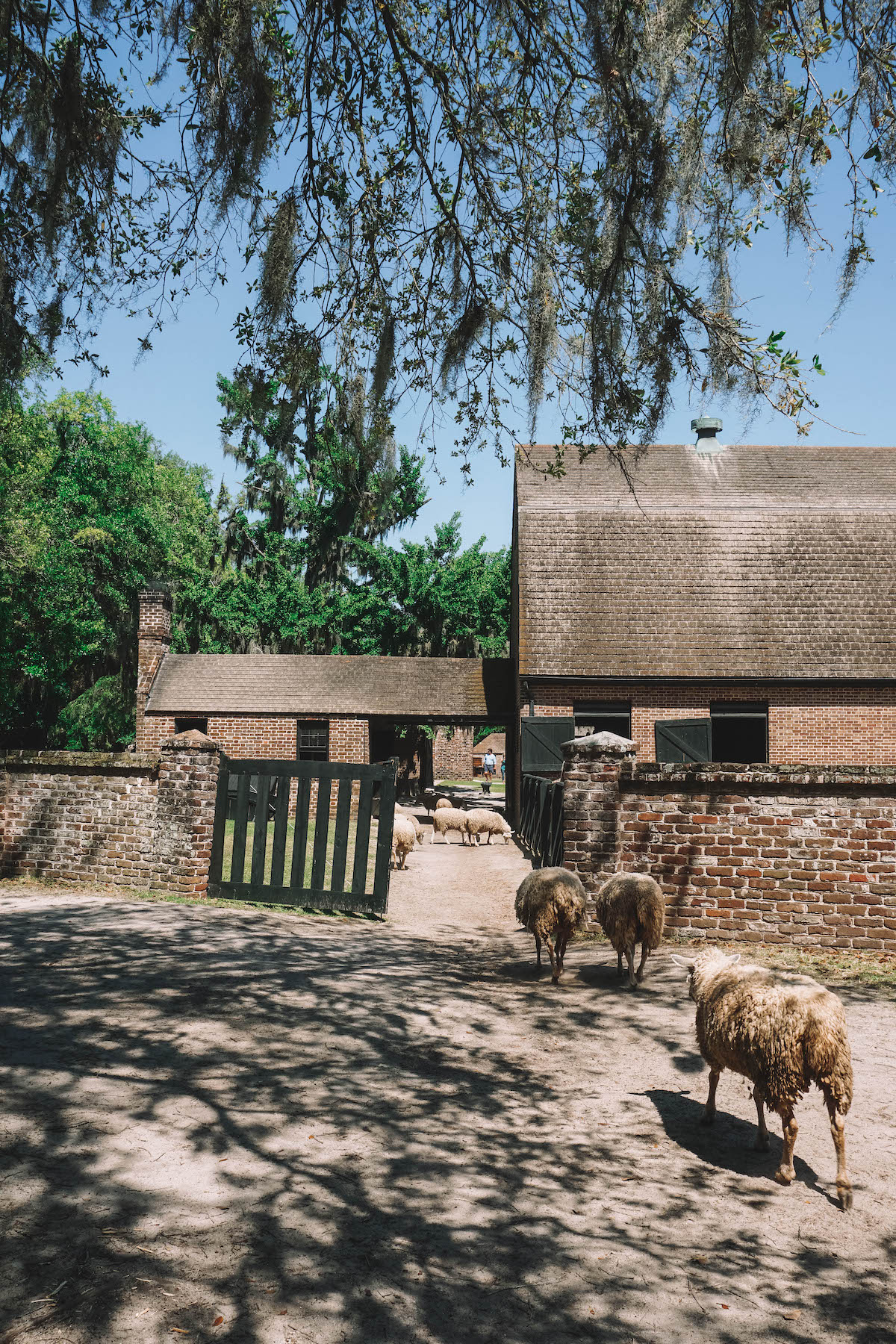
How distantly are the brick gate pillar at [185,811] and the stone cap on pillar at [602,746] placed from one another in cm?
432

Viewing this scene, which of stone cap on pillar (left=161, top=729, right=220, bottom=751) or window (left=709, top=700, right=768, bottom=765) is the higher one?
window (left=709, top=700, right=768, bottom=765)

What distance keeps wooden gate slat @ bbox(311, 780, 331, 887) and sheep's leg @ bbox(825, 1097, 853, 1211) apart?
679 centimetres

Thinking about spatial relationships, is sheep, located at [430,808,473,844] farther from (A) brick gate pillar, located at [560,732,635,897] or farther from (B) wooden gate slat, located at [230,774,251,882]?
(A) brick gate pillar, located at [560,732,635,897]

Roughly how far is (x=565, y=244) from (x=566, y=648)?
13959 millimetres

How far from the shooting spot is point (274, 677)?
23.9 m

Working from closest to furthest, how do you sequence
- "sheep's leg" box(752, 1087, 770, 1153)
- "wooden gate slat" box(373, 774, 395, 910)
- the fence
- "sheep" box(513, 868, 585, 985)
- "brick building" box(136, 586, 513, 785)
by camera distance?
1. "sheep's leg" box(752, 1087, 770, 1153)
2. "sheep" box(513, 868, 585, 985)
3. "wooden gate slat" box(373, 774, 395, 910)
4. the fence
5. "brick building" box(136, 586, 513, 785)

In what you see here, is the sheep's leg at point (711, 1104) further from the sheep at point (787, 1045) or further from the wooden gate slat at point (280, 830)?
the wooden gate slat at point (280, 830)

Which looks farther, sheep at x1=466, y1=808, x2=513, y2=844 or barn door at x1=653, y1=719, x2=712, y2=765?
sheep at x1=466, y1=808, x2=513, y2=844

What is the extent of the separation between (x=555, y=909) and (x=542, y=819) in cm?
610

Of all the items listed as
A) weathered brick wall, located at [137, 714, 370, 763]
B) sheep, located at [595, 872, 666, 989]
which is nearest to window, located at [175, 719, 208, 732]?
weathered brick wall, located at [137, 714, 370, 763]

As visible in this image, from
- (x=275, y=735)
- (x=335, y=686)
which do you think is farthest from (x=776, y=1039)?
(x=335, y=686)

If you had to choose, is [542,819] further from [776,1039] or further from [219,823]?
[776,1039]

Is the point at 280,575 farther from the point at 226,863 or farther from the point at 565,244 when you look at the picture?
the point at 565,244

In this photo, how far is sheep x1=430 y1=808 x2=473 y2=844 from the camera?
62.1 feet
